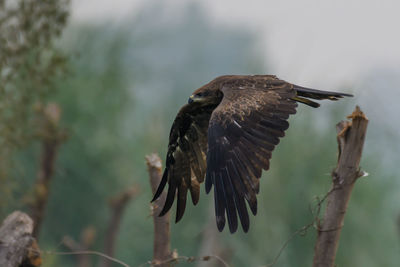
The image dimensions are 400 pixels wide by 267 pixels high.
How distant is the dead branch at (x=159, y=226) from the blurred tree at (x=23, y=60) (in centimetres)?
327

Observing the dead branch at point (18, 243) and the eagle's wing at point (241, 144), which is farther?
the dead branch at point (18, 243)

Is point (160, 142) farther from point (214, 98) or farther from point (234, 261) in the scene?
point (214, 98)

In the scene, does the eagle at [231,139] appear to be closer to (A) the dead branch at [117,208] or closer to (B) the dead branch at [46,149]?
(B) the dead branch at [46,149]

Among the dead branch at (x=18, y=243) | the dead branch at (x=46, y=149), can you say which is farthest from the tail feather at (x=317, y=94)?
the dead branch at (x=46, y=149)

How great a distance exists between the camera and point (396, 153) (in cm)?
1683

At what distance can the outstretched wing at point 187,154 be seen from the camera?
491 cm

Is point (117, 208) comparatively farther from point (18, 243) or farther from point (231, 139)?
point (231, 139)

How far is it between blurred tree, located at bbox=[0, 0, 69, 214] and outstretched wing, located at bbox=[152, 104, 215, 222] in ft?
9.72

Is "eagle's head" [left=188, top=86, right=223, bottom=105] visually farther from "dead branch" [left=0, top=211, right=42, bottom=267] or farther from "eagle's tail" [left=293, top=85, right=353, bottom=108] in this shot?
"dead branch" [left=0, top=211, right=42, bottom=267]

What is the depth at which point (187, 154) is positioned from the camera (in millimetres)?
5180

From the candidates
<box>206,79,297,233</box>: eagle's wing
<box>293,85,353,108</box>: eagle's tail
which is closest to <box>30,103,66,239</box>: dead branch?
<box>293,85,353,108</box>: eagle's tail

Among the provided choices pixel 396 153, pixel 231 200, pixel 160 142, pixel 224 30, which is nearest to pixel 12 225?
pixel 231 200

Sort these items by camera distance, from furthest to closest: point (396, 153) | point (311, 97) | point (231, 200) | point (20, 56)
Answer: point (396, 153)
point (20, 56)
point (311, 97)
point (231, 200)

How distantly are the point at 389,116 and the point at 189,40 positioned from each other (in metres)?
37.9
